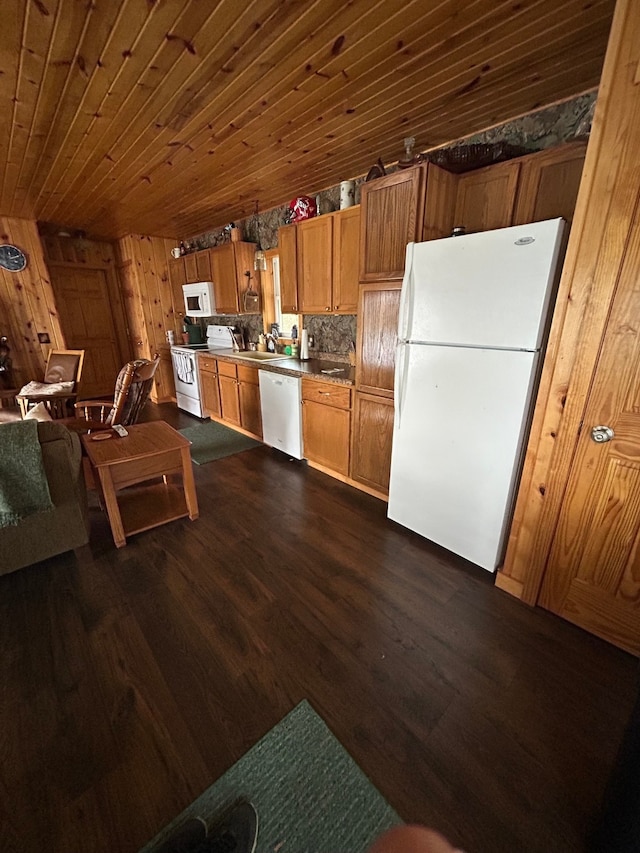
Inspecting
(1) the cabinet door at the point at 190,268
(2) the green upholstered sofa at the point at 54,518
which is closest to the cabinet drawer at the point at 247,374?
(2) the green upholstered sofa at the point at 54,518

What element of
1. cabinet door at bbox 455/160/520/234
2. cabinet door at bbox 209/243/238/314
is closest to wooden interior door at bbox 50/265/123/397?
cabinet door at bbox 209/243/238/314

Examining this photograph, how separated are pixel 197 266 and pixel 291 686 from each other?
491 centimetres

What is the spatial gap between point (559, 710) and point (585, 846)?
0.38m

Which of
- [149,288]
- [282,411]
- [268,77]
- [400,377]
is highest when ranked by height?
[268,77]

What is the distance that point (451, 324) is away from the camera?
1799mm

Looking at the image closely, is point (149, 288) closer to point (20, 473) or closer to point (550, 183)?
point (20, 473)

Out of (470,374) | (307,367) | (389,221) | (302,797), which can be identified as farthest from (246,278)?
(302,797)

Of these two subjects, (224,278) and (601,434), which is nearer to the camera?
(601,434)

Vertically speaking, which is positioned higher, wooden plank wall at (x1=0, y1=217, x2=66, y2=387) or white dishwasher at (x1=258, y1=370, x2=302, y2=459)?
wooden plank wall at (x1=0, y1=217, x2=66, y2=387)

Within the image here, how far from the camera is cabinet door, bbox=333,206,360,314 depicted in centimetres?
263

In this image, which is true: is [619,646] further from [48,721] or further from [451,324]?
[48,721]

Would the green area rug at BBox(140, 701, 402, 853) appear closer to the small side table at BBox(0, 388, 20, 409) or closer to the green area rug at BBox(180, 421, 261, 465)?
the green area rug at BBox(180, 421, 261, 465)

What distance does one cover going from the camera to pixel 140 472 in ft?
7.30

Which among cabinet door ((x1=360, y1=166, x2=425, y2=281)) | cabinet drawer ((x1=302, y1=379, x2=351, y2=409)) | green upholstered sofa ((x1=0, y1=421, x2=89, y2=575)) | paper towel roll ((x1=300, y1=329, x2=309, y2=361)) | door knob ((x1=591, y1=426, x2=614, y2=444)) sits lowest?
green upholstered sofa ((x1=0, y1=421, x2=89, y2=575))
